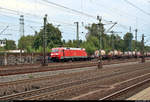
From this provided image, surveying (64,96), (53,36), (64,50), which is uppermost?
(53,36)

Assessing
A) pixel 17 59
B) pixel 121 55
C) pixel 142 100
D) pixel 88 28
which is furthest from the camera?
pixel 88 28

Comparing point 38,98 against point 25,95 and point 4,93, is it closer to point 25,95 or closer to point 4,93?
point 25,95

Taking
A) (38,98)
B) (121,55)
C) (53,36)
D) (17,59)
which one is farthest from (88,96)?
(53,36)

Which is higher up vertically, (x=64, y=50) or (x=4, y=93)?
(x=64, y=50)

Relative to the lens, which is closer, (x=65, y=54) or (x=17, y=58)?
(x=17, y=58)

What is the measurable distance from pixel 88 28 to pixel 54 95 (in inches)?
→ 3759

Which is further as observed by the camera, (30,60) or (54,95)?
(30,60)

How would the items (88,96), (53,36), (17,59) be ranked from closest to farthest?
(88,96) → (17,59) → (53,36)

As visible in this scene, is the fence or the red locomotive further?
the red locomotive

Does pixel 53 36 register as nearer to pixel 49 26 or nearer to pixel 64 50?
pixel 49 26

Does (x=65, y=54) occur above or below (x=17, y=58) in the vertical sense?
above

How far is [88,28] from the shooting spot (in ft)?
349

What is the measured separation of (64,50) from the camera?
149 feet

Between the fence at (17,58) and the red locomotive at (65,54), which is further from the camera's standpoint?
the red locomotive at (65,54)
